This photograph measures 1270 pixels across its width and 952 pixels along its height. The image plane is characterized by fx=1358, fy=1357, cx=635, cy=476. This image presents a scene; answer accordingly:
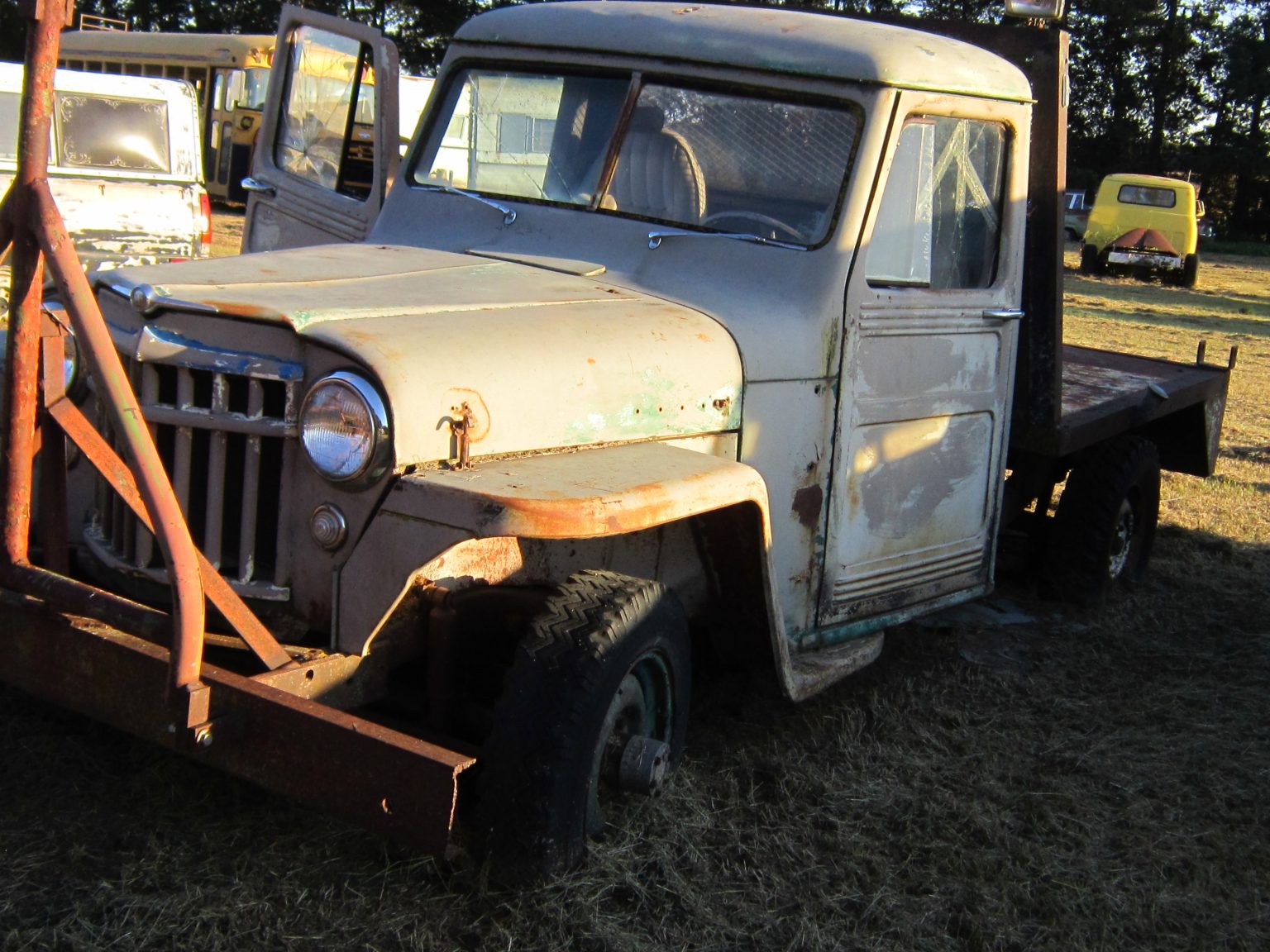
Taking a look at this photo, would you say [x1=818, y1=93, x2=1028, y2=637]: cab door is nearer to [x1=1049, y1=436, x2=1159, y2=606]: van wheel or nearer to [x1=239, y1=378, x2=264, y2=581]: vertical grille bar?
[x1=1049, y1=436, x2=1159, y2=606]: van wheel

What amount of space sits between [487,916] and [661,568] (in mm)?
973

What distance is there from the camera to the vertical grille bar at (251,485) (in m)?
2.67

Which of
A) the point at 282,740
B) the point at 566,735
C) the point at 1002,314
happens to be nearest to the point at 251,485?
the point at 282,740

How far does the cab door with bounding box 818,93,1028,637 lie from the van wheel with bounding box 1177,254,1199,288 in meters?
19.0

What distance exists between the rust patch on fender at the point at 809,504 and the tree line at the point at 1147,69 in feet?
104

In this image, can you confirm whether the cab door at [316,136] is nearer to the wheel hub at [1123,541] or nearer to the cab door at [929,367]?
the cab door at [929,367]

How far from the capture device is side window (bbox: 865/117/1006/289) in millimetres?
3648

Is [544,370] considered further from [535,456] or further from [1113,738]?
[1113,738]

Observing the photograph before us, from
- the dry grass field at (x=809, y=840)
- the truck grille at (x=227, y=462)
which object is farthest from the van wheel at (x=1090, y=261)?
the truck grille at (x=227, y=462)

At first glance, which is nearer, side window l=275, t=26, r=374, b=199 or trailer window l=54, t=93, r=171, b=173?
Result: side window l=275, t=26, r=374, b=199

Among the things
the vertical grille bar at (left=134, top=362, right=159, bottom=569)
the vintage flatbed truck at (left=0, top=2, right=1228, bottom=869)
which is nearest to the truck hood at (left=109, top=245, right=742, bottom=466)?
the vintage flatbed truck at (left=0, top=2, right=1228, bottom=869)

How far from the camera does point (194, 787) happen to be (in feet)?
10.2

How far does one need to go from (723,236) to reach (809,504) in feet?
2.42

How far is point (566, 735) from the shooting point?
8.56 feet
